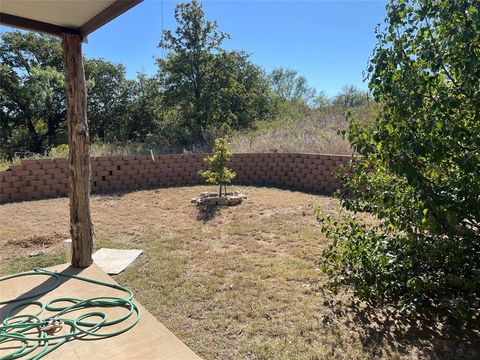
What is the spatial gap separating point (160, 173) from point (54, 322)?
5.96 meters

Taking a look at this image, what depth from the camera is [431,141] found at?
6.04 feet

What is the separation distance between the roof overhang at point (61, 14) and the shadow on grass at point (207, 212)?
10.3ft

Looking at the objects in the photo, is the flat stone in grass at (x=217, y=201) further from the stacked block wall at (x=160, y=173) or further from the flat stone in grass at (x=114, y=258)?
the flat stone in grass at (x=114, y=258)

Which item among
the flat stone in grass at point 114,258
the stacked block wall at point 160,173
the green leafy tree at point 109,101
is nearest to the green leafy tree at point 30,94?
the green leafy tree at point 109,101

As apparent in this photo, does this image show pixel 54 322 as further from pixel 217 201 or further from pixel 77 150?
pixel 217 201

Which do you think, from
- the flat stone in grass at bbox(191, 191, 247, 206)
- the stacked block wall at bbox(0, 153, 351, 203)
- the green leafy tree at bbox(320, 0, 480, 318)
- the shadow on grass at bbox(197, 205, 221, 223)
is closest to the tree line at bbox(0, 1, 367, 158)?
the stacked block wall at bbox(0, 153, 351, 203)

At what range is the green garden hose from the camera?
66.7 inches

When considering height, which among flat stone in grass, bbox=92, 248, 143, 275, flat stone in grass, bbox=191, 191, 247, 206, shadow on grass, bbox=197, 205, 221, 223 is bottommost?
flat stone in grass, bbox=92, 248, 143, 275

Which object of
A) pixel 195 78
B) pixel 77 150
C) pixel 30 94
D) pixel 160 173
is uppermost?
pixel 195 78

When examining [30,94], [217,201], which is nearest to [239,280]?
[217,201]

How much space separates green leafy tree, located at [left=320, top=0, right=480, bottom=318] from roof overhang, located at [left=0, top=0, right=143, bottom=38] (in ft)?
5.34

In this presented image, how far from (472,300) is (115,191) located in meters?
6.55

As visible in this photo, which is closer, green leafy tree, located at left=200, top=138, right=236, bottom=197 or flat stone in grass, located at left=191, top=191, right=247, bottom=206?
flat stone in grass, located at left=191, top=191, right=247, bottom=206

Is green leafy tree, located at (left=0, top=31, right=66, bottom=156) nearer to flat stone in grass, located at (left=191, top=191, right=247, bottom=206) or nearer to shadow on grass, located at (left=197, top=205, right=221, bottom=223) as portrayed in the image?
flat stone in grass, located at (left=191, top=191, right=247, bottom=206)
